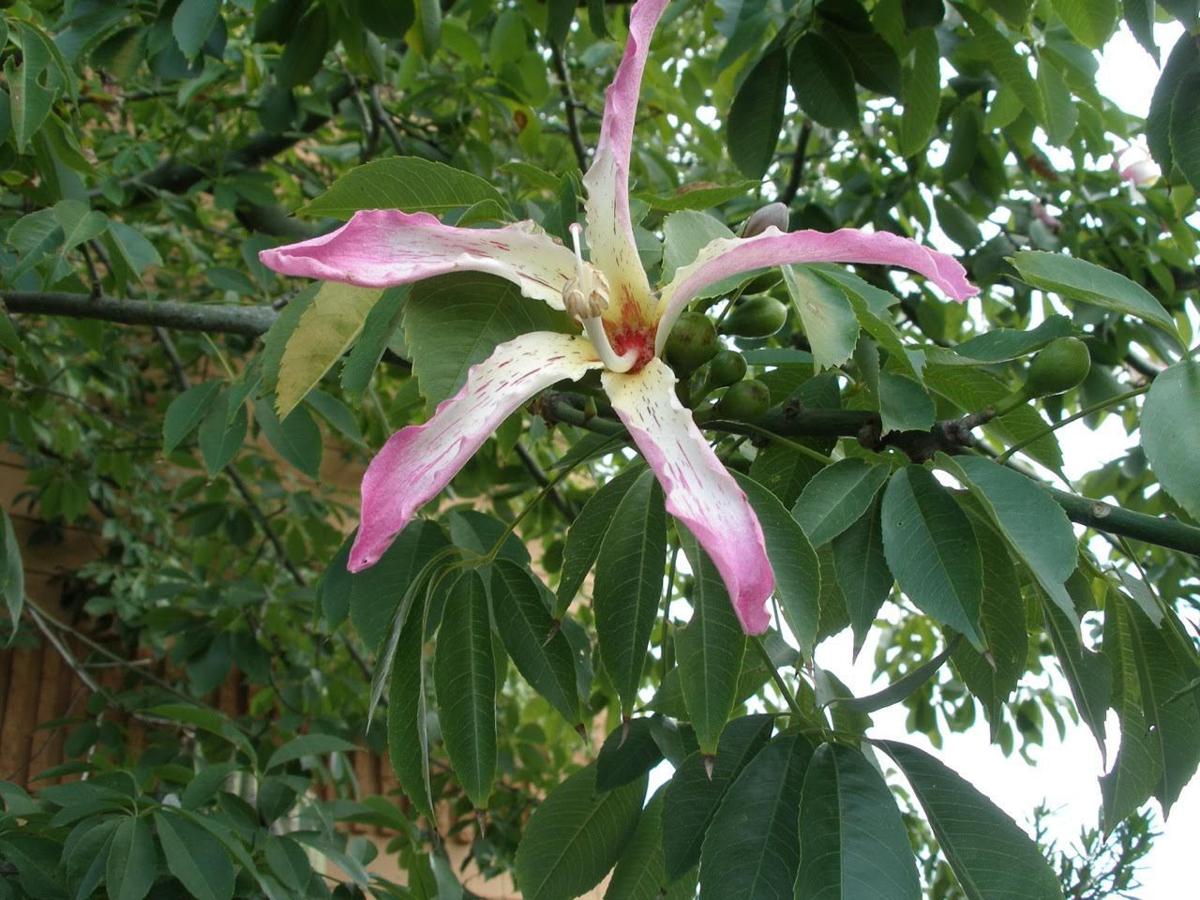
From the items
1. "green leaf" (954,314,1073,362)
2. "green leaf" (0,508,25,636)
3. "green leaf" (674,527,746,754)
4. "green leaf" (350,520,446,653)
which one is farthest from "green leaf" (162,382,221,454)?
"green leaf" (954,314,1073,362)

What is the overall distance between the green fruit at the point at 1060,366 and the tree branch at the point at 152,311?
830 millimetres

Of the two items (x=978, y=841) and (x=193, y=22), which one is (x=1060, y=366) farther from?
(x=193, y=22)

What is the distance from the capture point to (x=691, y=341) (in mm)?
830

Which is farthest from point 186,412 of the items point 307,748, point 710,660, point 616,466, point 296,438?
point 616,466

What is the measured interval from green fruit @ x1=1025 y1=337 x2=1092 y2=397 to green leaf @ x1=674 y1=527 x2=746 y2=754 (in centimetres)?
27

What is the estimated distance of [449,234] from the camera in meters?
0.80

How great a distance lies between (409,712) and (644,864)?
0.83 feet

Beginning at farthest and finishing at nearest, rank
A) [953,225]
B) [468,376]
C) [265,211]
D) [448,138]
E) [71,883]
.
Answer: [448,138]
[265,211]
[953,225]
[71,883]
[468,376]

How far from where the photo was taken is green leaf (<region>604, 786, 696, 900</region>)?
1006mm

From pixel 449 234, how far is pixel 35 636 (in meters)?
2.44

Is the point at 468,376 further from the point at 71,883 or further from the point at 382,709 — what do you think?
the point at 382,709

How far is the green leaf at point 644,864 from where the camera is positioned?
1.01 metres

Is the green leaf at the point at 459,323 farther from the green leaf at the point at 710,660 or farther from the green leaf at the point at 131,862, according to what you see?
the green leaf at the point at 131,862

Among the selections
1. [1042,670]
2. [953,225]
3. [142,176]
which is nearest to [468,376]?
[953,225]
